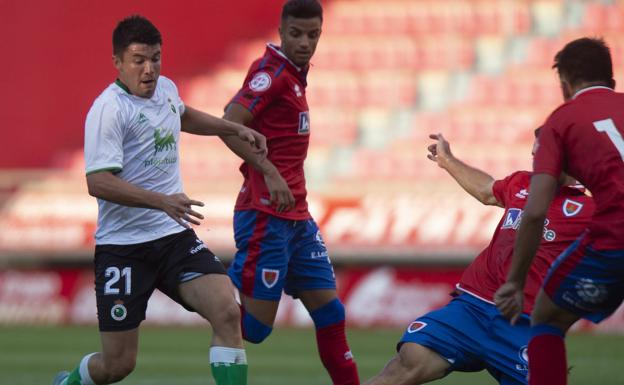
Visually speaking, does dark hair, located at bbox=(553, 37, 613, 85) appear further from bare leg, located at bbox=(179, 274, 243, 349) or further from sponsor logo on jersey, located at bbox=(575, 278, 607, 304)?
bare leg, located at bbox=(179, 274, 243, 349)

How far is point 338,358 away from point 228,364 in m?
1.02

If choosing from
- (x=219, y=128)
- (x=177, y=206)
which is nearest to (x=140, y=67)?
(x=219, y=128)

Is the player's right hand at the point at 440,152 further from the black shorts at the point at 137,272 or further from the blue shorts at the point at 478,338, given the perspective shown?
the black shorts at the point at 137,272

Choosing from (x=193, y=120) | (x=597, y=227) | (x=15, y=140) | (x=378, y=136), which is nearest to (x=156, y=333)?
(x=378, y=136)

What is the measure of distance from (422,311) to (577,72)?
10.1 meters

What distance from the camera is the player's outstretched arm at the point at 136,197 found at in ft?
19.2

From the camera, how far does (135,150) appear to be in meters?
6.30

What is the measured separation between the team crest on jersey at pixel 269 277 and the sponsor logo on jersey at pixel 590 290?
2.35 metres

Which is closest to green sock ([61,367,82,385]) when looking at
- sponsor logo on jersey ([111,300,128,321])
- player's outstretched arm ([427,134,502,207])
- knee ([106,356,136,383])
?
knee ([106,356,136,383])

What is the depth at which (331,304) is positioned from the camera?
7.16 metres

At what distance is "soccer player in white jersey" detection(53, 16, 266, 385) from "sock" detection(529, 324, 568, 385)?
1616 millimetres

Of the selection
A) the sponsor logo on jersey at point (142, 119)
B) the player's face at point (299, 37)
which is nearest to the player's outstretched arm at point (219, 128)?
the sponsor logo on jersey at point (142, 119)

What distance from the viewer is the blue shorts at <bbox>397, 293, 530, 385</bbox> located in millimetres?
5855

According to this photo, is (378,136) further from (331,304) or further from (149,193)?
(149,193)
